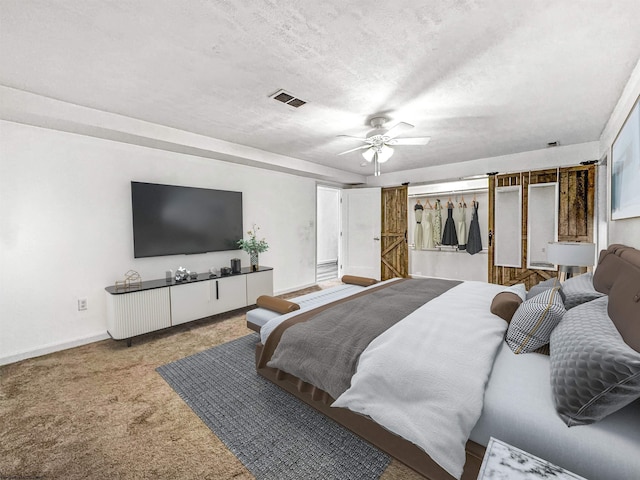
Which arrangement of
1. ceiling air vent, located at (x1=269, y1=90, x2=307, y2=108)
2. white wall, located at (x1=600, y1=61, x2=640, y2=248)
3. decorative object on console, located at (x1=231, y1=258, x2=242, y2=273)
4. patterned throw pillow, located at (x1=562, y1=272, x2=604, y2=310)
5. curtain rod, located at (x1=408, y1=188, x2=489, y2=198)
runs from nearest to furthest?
patterned throw pillow, located at (x1=562, y1=272, x2=604, y2=310) < white wall, located at (x1=600, y1=61, x2=640, y2=248) < ceiling air vent, located at (x1=269, y1=90, x2=307, y2=108) < decorative object on console, located at (x1=231, y1=258, x2=242, y2=273) < curtain rod, located at (x1=408, y1=188, x2=489, y2=198)

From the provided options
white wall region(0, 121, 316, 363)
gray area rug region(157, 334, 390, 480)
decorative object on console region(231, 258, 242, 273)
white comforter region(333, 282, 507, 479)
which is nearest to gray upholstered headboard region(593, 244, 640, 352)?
white comforter region(333, 282, 507, 479)

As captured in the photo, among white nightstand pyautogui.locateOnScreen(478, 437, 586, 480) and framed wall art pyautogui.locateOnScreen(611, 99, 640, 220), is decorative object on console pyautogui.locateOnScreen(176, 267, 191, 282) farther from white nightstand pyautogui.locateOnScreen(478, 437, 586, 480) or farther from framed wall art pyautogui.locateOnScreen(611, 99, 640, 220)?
framed wall art pyautogui.locateOnScreen(611, 99, 640, 220)

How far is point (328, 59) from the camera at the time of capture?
194 centimetres

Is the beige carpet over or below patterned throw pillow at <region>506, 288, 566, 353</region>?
below

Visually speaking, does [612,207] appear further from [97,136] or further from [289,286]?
[97,136]

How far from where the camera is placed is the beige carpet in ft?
4.81

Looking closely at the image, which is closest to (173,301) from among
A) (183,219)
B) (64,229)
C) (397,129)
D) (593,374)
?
(183,219)

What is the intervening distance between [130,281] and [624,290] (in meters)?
4.24

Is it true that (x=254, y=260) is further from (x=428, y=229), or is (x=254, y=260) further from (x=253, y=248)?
(x=428, y=229)

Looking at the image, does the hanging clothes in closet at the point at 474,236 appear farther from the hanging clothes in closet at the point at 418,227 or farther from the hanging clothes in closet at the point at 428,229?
the hanging clothes in closet at the point at 418,227

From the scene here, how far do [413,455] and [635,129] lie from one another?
2.44m

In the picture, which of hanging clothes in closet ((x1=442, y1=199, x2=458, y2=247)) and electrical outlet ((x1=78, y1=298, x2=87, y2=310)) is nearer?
electrical outlet ((x1=78, y1=298, x2=87, y2=310))

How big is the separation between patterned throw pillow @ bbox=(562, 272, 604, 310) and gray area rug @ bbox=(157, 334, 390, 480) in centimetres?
149

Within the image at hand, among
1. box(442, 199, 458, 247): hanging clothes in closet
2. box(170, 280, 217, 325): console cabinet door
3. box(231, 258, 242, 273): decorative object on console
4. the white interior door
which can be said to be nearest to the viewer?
box(170, 280, 217, 325): console cabinet door
